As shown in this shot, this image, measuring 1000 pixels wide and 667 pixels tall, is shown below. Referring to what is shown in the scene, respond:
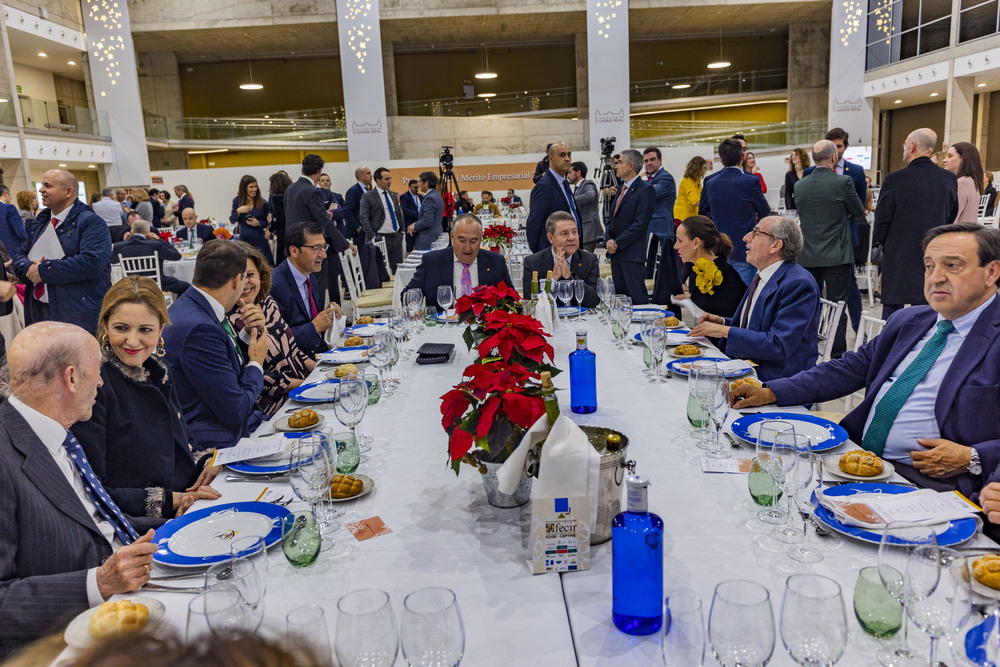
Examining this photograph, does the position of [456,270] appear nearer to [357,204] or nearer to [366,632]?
[366,632]

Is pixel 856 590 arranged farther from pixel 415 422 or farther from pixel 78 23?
pixel 78 23

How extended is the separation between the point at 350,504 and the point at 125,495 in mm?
713

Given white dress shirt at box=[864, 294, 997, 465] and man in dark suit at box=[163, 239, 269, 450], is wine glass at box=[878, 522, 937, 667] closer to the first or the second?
white dress shirt at box=[864, 294, 997, 465]

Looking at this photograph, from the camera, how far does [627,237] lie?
5.47 metres

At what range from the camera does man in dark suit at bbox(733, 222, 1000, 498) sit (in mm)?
2027

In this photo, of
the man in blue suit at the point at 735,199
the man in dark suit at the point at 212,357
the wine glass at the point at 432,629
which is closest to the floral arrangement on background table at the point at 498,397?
the wine glass at the point at 432,629

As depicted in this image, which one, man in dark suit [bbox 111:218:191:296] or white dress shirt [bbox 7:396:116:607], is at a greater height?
man in dark suit [bbox 111:218:191:296]

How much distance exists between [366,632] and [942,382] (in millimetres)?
1907

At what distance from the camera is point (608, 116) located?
14164 mm

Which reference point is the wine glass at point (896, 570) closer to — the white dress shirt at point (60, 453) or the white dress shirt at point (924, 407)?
the white dress shirt at point (924, 407)

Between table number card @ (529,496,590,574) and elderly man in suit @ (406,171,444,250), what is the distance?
751 cm

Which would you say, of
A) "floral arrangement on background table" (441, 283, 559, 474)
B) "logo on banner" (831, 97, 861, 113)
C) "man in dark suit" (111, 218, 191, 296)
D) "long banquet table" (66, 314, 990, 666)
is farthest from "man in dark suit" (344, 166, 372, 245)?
"logo on banner" (831, 97, 861, 113)

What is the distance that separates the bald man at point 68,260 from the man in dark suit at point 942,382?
4.36 m

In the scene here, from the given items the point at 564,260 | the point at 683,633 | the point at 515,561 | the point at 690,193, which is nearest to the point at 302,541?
the point at 515,561
